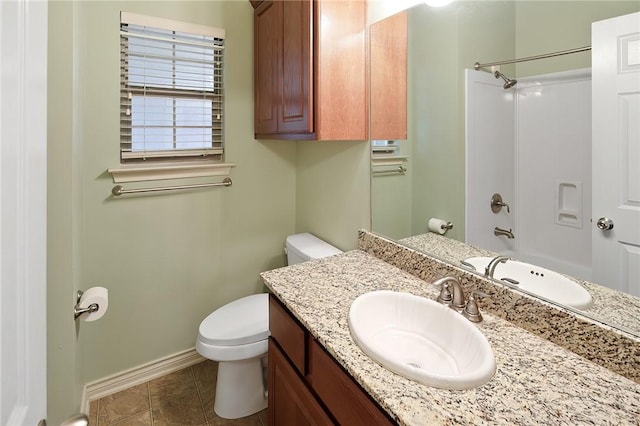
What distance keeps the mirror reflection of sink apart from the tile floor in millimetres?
1391

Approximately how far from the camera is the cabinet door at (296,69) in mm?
1529

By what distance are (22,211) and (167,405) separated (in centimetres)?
171

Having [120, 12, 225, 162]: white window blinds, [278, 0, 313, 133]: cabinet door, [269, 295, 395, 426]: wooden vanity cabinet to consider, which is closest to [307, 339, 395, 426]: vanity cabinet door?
[269, 295, 395, 426]: wooden vanity cabinet

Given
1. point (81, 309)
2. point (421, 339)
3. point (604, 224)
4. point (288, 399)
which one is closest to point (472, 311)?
point (421, 339)

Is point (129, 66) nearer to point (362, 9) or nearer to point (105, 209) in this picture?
point (105, 209)

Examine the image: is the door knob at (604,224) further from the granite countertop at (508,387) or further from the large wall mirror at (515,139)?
the granite countertop at (508,387)

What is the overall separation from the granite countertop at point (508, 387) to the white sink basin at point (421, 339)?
2 centimetres

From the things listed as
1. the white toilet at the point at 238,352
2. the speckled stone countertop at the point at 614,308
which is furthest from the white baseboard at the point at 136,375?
the speckled stone countertop at the point at 614,308

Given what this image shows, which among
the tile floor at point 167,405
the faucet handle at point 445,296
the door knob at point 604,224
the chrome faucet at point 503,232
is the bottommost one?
the tile floor at point 167,405

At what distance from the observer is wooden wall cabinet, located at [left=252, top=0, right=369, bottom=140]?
151cm

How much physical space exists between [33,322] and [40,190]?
0.23 m

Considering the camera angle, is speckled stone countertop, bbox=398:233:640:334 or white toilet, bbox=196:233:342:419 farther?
white toilet, bbox=196:233:342:419

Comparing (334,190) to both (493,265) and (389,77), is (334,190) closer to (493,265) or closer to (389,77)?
(389,77)

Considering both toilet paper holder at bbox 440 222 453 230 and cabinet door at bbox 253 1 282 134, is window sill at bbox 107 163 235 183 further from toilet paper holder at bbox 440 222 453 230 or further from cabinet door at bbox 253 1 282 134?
toilet paper holder at bbox 440 222 453 230
